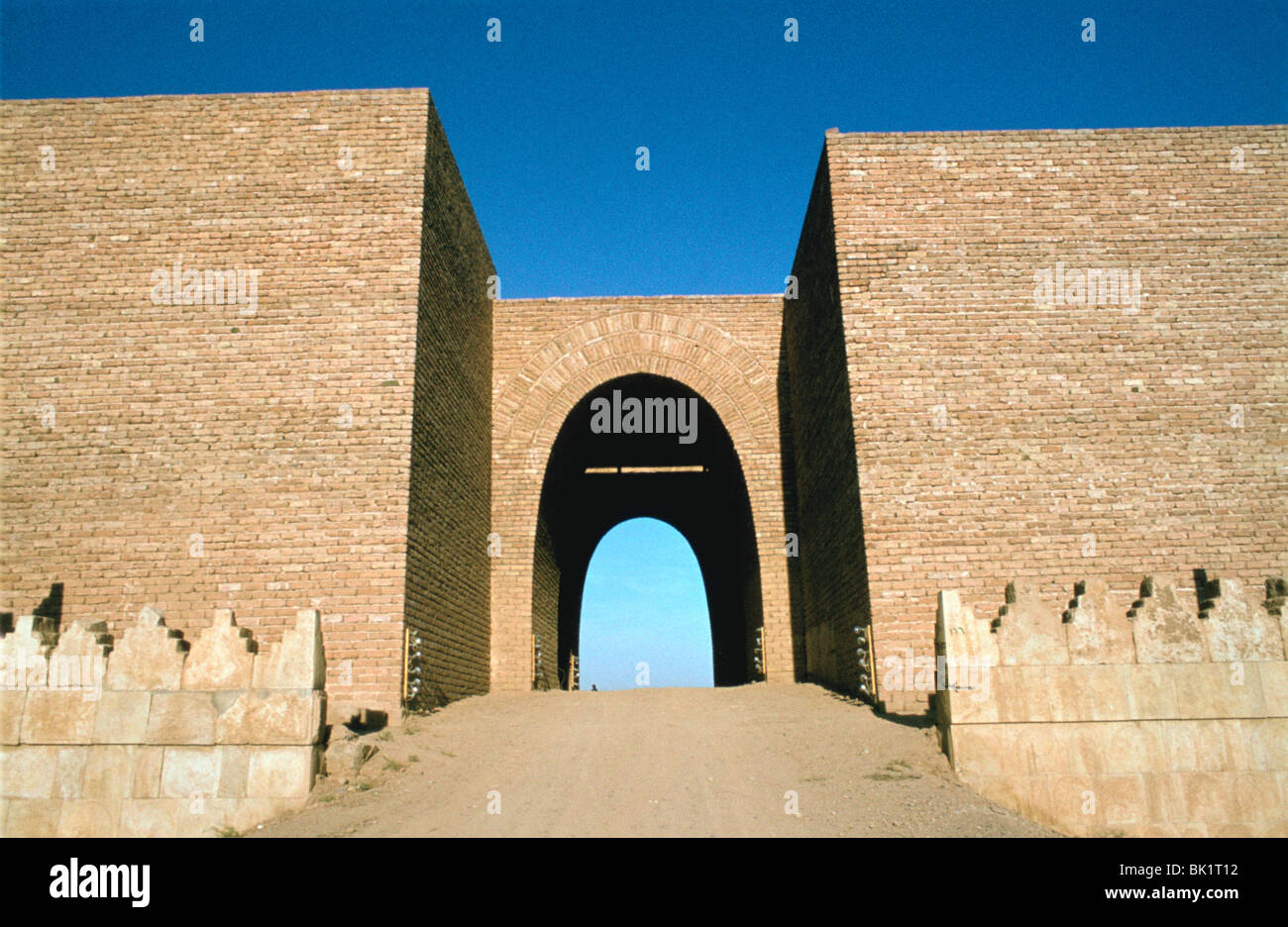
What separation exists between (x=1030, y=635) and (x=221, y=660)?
6.10 meters

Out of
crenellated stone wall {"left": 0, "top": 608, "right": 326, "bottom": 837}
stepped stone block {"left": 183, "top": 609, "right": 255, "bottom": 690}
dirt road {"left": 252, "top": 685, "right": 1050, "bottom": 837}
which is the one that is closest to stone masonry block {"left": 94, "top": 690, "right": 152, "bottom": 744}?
crenellated stone wall {"left": 0, "top": 608, "right": 326, "bottom": 837}

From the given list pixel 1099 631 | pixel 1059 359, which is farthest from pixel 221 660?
pixel 1059 359

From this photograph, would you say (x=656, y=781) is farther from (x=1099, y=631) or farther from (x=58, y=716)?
(x=58, y=716)

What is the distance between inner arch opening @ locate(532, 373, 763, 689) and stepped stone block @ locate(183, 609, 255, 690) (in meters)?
6.19

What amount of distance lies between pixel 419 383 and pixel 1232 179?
9318mm

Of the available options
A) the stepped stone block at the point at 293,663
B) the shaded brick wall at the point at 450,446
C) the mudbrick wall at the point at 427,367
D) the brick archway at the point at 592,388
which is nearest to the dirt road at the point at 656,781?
the stepped stone block at the point at 293,663

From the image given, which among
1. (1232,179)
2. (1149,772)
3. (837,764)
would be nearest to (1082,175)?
(1232,179)

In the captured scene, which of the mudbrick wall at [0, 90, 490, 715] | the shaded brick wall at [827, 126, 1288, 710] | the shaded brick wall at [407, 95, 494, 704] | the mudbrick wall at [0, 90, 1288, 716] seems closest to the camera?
the mudbrick wall at [0, 90, 490, 715]

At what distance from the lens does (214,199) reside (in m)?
9.23

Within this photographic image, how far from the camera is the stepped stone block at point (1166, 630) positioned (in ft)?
21.1

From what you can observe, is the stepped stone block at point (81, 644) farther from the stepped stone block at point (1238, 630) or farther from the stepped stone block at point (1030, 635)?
the stepped stone block at point (1238, 630)

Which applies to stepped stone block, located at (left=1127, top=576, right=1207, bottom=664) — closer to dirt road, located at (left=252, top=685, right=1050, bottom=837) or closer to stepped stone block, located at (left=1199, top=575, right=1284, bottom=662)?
stepped stone block, located at (left=1199, top=575, right=1284, bottom=662)

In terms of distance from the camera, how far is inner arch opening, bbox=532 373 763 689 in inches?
526

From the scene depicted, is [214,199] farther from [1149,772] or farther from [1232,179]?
[1232,179]
